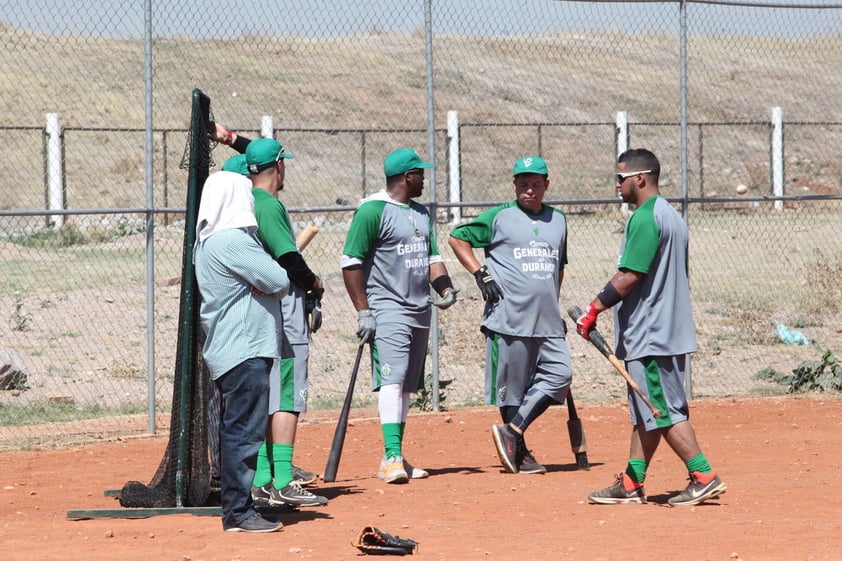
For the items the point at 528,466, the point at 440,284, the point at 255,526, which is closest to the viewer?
the point at 255,526

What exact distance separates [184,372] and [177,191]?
2296 cm

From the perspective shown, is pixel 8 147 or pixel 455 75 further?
pixel 455 75

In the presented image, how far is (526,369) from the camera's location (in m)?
9.08

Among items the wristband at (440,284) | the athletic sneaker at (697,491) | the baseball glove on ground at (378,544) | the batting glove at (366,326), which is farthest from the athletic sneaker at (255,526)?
the wristband at (440,284)

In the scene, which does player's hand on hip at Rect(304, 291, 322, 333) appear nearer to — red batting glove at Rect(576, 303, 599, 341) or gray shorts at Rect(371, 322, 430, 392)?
gray shorts at Rect(371, 322, 430, 392)

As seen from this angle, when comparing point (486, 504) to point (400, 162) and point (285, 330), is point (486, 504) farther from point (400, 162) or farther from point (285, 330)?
point (400, 162)

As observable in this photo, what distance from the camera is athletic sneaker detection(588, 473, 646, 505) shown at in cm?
775

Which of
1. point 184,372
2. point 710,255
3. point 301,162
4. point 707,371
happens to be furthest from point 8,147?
point 184,372

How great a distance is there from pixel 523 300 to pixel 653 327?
1559mm

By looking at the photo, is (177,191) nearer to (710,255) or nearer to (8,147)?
(8,147)

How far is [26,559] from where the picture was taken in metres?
6.45

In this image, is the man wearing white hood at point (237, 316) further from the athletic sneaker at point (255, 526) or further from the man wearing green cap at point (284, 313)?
the man wearing green cap at point (284, 313)

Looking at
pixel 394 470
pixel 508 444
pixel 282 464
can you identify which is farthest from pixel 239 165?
pixel 508 444

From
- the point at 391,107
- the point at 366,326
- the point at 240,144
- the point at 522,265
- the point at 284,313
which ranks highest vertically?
the point at 391,107
